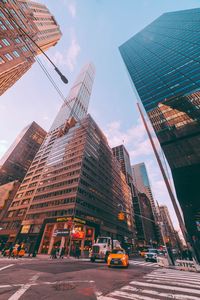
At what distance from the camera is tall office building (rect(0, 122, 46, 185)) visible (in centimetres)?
8094

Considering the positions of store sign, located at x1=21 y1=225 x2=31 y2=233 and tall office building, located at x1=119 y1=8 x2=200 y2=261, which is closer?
tall office building, located at x1=119 y1=8 x2=200 y2=261

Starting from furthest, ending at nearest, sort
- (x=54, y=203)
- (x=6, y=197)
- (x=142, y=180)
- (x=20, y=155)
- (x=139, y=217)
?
(x=142, y=180) → (x=139, y=217) → (x=20, y=155) → (x=6, y=197) → (x=54, y=203)

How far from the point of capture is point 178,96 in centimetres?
4731

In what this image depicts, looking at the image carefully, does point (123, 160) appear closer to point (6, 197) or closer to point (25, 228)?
point (6, 197)

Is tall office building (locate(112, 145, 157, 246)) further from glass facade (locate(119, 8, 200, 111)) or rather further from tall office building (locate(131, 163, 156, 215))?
glass facade (locate(119, 8, 200, 111))

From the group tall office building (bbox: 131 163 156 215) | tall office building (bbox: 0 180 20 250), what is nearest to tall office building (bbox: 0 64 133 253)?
tall office building (bbox: 0 180 20 250)

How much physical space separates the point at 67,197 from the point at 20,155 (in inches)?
2528

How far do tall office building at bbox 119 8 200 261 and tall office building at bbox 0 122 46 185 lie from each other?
250ft

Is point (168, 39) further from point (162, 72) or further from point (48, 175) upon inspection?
point (48, 175)

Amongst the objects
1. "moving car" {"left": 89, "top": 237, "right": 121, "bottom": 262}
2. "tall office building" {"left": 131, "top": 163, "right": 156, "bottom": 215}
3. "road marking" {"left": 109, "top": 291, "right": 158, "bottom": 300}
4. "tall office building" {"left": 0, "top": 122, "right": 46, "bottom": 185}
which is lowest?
"road marking" {"left": 109, "top": 291, "right": 158, "bottom": 300}

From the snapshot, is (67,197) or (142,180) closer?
(67,197)

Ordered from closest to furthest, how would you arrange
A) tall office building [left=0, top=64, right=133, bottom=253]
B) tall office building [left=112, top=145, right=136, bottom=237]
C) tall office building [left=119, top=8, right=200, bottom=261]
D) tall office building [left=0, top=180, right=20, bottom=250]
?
1. tall office building [left=119, top=8, right=200, bottom=261]
2. tall office building [left=0, top=64, right=133, bottom=253]
3. tall office building [left=0, top=180, right=20, bottom=250]
4. tall office building [left=112, top=145, right=136, bottom=237]

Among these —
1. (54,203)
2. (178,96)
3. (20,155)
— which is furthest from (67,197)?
(20,155)

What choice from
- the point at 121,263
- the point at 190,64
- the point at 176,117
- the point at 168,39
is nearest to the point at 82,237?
the point at 121,263
